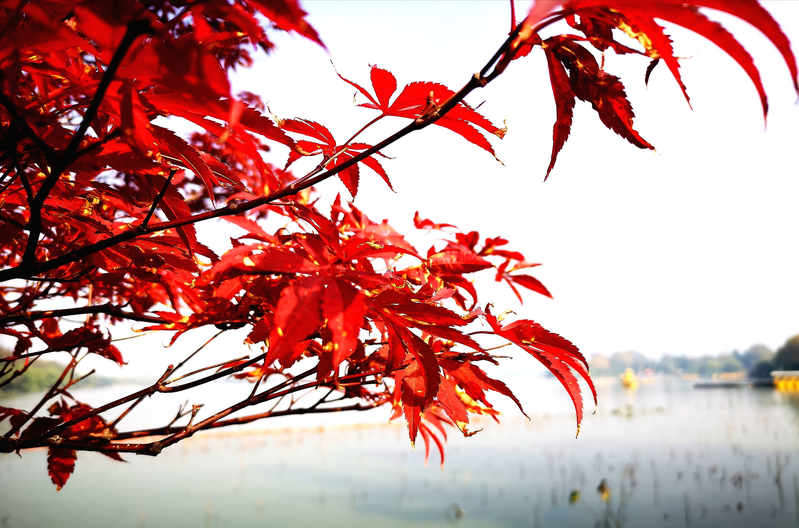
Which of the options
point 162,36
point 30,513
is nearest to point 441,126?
point 162,36

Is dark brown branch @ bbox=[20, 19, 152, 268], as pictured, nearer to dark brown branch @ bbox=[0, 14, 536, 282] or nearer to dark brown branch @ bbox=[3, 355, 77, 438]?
dark brown branch @ bbox=[0, 14, 536, 282]

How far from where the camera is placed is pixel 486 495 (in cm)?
693

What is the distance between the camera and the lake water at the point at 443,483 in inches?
233

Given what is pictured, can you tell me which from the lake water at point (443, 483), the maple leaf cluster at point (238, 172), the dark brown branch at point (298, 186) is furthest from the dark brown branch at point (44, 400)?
the lake water at point (443, 483)

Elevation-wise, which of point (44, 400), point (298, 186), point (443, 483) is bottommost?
point (443, 483)

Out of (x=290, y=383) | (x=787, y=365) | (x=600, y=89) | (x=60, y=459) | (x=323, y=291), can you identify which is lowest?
(x=787, y=365)

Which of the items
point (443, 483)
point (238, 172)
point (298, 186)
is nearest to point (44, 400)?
point (238, 172)

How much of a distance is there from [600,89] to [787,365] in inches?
1493

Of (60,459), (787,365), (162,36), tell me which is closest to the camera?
(162,36)

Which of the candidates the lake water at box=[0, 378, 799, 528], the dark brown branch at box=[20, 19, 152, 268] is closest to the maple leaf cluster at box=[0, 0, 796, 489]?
the dark brown branch at box=[20, 19, 152, 268]

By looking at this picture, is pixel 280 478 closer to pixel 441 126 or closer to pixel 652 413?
pixel 441 126

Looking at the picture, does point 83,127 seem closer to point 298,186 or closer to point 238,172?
point 298,186

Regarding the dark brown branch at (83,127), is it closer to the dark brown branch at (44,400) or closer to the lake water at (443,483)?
the dark brown branch at (44,400)

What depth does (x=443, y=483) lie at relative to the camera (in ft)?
25.5
